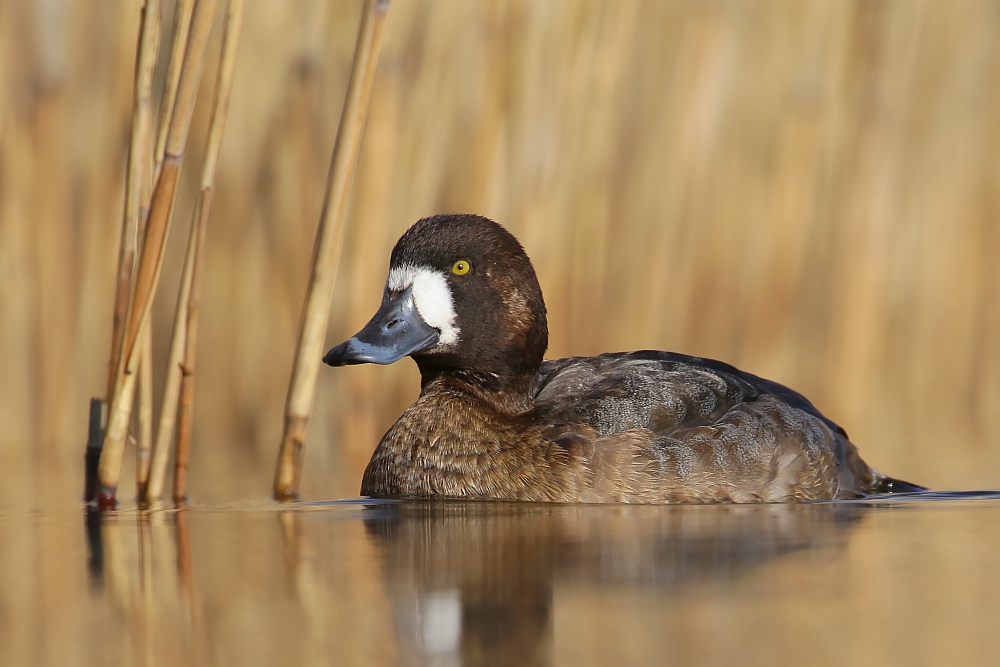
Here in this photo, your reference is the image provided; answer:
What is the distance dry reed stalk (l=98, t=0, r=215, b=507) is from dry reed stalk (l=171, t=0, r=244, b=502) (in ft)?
0.31

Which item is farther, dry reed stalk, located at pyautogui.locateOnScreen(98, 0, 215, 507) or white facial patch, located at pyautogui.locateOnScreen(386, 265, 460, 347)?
white facial patch, located at pyautogui.locateOnScreen(386, 265, 460, 347)

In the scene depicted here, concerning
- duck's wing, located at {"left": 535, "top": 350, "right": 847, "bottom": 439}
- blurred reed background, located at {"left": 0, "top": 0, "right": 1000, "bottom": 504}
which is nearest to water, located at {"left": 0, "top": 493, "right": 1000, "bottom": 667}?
duck's wing, located at {"left": 535, "top": 350, "right": 847, "bottom": 439}

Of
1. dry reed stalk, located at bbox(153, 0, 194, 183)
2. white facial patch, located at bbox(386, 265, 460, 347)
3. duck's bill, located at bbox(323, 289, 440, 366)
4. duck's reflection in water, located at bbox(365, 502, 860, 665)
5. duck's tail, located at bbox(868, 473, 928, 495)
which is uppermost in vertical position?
dry reed stalk, located at bbox(153, 0, 194, 183)

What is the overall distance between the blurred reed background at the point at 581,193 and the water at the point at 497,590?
4.86ft

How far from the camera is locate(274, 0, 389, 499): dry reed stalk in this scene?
11.2ft

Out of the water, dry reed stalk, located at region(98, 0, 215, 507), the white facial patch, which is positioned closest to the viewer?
the water

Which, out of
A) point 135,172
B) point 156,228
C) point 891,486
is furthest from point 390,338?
point 891,486

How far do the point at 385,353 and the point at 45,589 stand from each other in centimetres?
149

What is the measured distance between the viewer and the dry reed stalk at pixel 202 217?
11.0 ft

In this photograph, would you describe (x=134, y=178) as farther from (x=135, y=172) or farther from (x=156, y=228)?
(x=156, y=228)

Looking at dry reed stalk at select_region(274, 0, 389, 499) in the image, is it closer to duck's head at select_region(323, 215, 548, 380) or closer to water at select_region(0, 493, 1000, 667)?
duck's head at select_region(323, 215, 548, 380)

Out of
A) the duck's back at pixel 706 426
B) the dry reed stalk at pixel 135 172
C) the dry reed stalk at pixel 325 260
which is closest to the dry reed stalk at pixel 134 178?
the dry reed stalk at pixel 135 172

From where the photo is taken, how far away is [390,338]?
3.57 meters

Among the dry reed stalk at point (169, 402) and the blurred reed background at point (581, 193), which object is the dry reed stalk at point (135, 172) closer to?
the dry reed stalk at point (169, 402)
